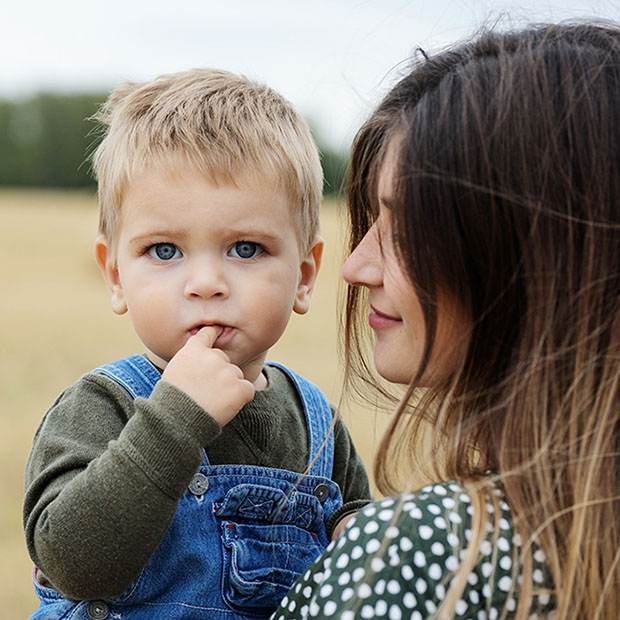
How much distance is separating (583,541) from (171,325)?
0.97 m

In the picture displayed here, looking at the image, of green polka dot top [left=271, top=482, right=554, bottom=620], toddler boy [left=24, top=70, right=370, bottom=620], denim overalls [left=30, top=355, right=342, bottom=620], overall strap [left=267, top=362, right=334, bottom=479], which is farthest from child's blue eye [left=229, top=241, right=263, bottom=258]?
green polka dot top [left=271, top=482, right=554, bottom=620]

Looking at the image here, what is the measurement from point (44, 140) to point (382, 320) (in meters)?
40.6

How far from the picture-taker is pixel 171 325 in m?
2.02

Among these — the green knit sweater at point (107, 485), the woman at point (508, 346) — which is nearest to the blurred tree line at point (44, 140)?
the green knit sweater at point (107, 485)

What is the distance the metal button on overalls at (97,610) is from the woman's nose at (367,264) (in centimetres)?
84

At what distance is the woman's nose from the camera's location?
6.30 feet

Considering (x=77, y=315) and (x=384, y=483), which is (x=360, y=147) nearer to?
(x=384, y=483)

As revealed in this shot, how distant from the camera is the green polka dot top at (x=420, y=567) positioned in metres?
1.45

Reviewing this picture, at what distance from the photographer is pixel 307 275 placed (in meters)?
2.36

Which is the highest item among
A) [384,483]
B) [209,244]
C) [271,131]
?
[271,131]

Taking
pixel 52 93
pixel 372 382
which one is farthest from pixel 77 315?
pixel 52 93

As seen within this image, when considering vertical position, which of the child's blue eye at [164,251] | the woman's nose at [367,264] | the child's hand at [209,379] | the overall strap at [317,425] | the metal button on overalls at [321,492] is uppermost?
the woman's nose at [367,264]

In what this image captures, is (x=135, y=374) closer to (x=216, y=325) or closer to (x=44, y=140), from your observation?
(x=216, y=325)

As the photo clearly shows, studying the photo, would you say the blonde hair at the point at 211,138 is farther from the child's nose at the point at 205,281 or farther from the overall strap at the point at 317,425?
the overall strap at the point at 317,425
